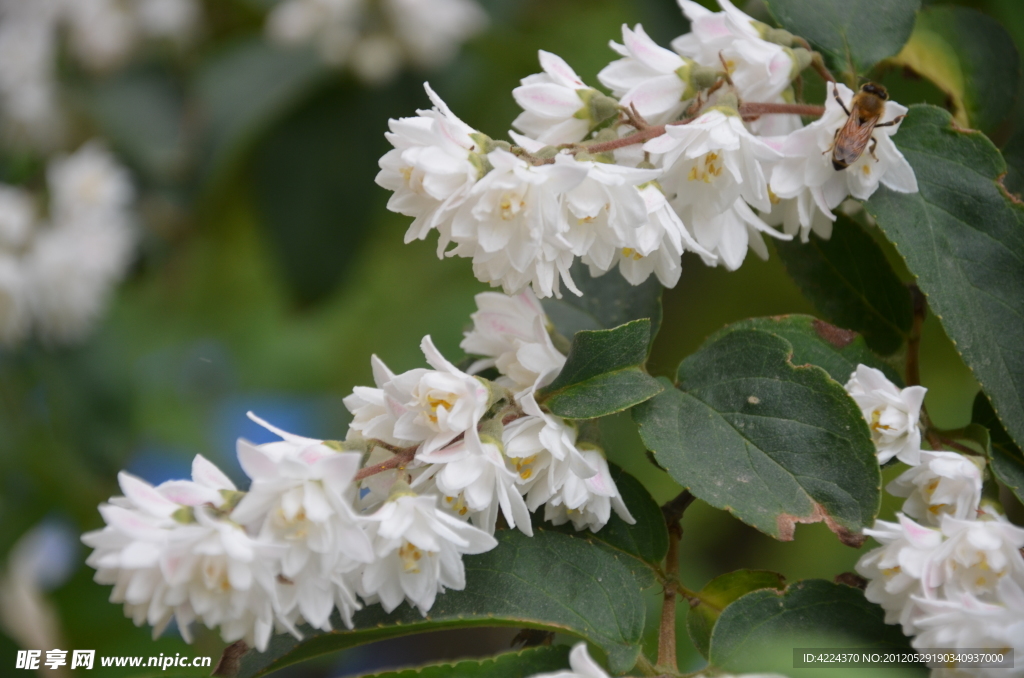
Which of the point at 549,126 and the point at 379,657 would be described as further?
the point at 379,657

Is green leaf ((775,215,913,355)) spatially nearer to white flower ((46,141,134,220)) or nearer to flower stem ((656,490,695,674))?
flower stem ((656,490,695,674))

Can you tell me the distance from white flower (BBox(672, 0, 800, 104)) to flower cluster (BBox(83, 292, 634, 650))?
218 mm

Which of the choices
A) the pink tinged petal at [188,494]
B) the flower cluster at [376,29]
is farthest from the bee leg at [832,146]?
the flower cluster at [376,29]

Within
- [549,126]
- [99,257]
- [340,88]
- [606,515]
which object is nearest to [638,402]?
[606,515]

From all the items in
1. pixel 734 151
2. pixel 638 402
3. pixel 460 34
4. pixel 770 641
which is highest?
pixel 460 34

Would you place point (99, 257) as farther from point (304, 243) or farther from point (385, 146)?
point (385, 146)

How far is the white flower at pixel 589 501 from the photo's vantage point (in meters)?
0.50

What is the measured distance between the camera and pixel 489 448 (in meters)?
0.46

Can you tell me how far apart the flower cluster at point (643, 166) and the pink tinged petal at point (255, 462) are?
0.52 feet

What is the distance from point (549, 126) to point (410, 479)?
10.0 inches

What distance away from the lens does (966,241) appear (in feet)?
1.87

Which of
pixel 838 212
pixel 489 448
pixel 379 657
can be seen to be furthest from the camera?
pixel 379 657

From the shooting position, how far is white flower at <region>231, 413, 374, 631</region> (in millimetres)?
414

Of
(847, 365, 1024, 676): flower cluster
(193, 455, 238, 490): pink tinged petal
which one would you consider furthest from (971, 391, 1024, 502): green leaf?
(193, 455, 238, 490): pink tinged petal
